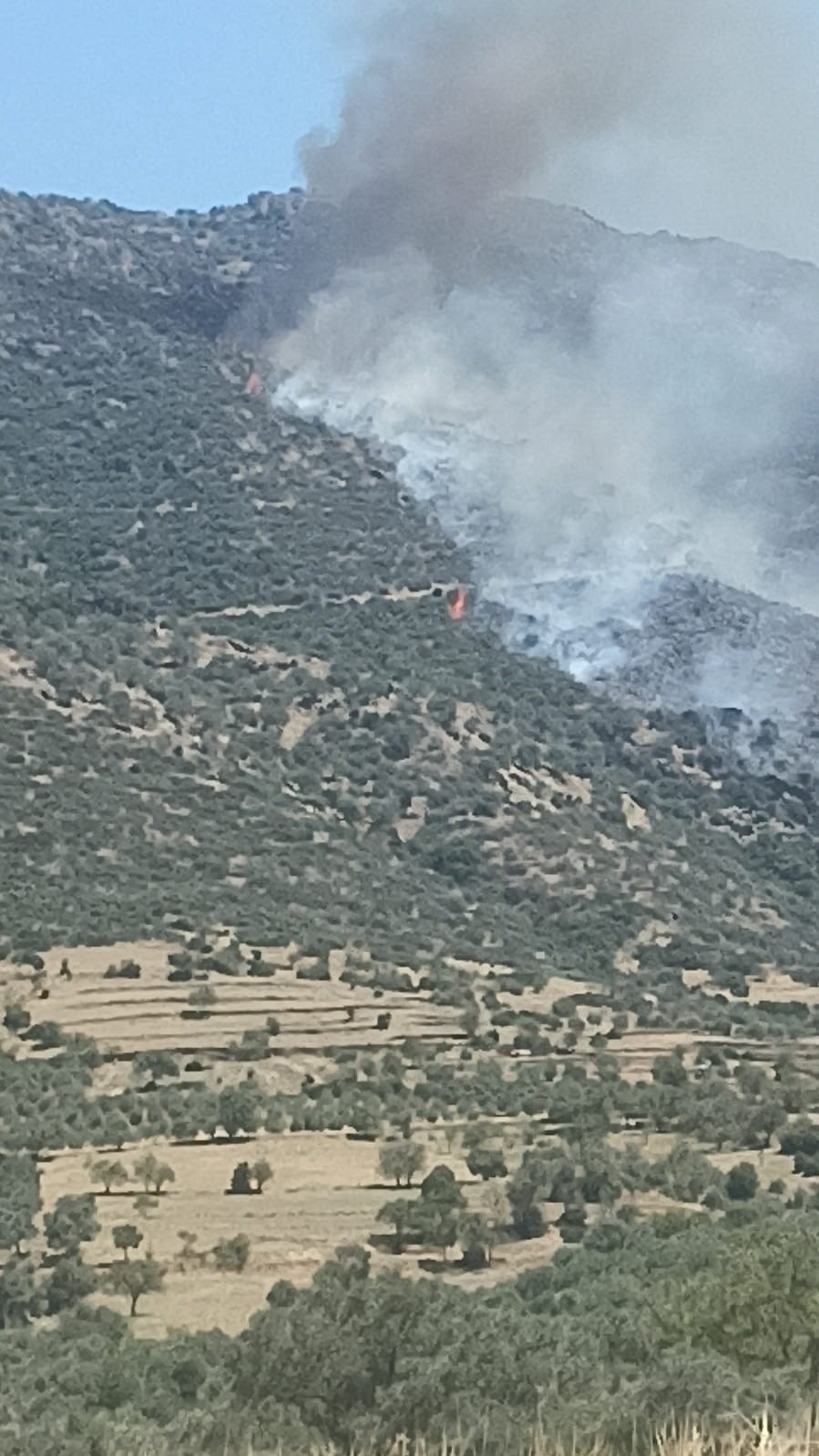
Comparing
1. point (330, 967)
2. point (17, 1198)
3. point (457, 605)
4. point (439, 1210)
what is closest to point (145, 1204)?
point (17, 1198)

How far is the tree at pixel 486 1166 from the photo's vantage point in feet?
120

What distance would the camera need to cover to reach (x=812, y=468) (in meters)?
102

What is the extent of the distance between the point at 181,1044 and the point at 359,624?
3405cm

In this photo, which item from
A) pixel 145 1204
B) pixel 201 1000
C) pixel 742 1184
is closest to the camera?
pixel 145 1204

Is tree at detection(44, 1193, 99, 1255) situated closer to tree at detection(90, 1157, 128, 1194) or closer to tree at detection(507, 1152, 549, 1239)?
tree at detection(90, 1157, 128, 1194)

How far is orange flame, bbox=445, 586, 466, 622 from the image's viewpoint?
8188 centimetres

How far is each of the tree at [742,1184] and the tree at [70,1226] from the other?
9703 mm

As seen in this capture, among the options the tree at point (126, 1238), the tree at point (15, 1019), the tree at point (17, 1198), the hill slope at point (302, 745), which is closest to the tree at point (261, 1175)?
the tree at point (17, 1198)

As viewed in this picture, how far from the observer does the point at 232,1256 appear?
3109 centimetres

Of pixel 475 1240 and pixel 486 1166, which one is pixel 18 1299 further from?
pixel 486 1166

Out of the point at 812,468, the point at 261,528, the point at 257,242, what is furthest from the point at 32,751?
the point at 257,242

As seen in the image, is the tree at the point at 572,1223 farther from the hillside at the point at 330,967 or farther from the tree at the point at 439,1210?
the tree at the point at 439,1210

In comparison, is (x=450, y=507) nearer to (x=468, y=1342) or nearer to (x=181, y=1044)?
(x=181, y=1044)

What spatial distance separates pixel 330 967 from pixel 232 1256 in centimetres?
2405
